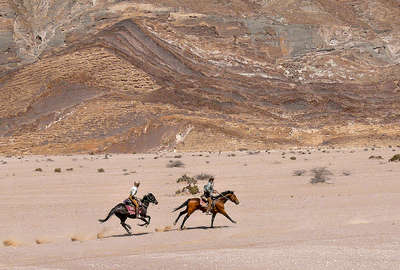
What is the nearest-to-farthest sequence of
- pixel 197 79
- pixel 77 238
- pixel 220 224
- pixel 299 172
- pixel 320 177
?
pixel 77 238, pixel 220 224, pixel 320 177, pixel 299 172, pixel 197 79

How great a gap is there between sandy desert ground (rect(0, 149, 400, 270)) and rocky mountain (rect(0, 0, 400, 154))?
29.2 meters

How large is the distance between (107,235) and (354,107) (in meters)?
57.8

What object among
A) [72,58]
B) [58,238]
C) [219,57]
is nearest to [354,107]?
[219,57]

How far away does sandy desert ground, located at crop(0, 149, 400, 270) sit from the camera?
932 cm

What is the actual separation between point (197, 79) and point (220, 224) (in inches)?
2172

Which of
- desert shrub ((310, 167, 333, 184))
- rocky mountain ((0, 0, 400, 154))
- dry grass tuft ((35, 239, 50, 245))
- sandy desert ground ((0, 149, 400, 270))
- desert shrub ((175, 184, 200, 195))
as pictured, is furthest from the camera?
rocky mountain ((0, 0, 400, 154))

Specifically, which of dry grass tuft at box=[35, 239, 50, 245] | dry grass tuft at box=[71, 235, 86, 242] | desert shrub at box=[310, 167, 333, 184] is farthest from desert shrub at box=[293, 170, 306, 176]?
dry grass tuft at box=[35, 239, 50, 245]

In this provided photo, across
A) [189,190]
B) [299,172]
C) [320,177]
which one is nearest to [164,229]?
[189,190]

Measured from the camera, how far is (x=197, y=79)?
7000 centimetres

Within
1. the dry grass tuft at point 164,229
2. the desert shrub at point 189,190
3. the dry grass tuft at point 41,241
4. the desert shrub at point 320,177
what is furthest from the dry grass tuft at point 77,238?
the desert shrub at point 320,177

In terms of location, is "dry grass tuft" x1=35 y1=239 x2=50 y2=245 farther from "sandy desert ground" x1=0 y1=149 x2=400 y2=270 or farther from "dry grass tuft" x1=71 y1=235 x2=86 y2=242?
"dry grass tuft" x1=71 y1=235 x2=86 y2=242

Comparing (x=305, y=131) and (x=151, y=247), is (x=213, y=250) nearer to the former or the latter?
(x=151, y=247)

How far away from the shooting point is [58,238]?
1406 cm

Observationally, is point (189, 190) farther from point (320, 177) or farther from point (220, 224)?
point (220, 224)
